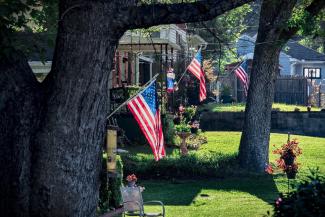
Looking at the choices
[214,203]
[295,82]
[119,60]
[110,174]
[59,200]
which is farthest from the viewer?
[295,82]

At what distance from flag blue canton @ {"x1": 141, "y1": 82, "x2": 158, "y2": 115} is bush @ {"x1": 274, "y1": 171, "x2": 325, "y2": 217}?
15.4ft

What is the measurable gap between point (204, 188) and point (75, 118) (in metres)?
8.66

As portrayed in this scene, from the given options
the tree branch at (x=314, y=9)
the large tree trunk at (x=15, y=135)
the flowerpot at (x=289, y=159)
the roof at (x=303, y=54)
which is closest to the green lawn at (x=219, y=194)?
the flowerpot at (x=289, y=159)

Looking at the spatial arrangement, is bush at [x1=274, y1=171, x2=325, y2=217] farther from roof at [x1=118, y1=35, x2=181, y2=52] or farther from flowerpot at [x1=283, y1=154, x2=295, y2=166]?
roof at [x1=118, y1=35, x2=181, y2=52]

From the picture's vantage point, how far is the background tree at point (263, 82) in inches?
698

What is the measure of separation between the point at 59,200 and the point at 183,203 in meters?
6.58

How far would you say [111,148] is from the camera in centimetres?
1159

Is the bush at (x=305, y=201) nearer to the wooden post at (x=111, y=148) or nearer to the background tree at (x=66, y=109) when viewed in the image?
the background tree at (x=66, y=109)

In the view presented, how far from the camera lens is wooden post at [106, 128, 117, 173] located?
11.6 meters

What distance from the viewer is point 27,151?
7.88 metres

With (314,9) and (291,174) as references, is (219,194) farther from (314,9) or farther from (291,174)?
(314,9)

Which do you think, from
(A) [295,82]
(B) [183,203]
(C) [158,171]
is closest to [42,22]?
(B) [183,203]

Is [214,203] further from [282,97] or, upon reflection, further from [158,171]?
[282,97]

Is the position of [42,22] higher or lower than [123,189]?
higher
